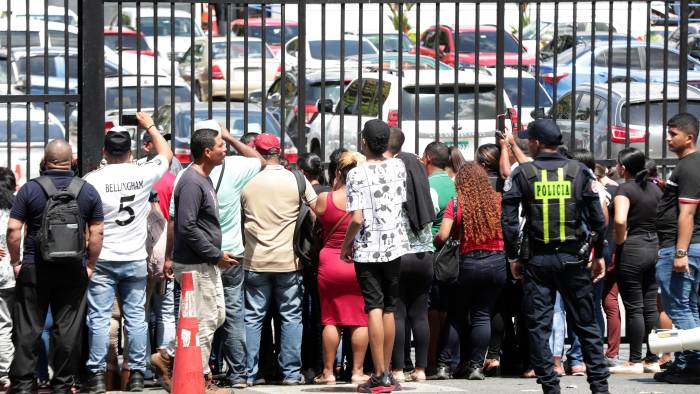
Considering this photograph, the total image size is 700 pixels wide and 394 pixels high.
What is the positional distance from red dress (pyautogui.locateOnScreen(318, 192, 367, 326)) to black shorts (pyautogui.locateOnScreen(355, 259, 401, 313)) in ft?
1.55

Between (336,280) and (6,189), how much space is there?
2409 millimetres

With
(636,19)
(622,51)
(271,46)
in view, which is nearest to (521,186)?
(622,51)

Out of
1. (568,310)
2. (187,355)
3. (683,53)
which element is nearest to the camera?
(187,355)

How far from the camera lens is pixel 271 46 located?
27.6 m

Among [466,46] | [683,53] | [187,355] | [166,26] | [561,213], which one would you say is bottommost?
[187,355]

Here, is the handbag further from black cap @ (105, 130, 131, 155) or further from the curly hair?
black cap @ (105, 130, 131, 155)

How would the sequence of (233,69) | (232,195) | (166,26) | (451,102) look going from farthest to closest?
(166,26)
(233,69)
(451,102)
(232,195)

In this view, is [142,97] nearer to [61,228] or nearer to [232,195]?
[232,195]

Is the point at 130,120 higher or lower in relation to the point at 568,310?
higher

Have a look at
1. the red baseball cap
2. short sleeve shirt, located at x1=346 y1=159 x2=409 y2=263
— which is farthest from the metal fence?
short sleeve shirt, located at x1=346 y1=159 x2=409 y2=263

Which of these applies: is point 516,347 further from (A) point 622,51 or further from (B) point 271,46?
(B) point 271,46

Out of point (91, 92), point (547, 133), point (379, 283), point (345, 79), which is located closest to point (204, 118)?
point (345, 79)

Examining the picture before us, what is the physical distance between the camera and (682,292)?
915 centimetres

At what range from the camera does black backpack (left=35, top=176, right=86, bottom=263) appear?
26.9 feet
